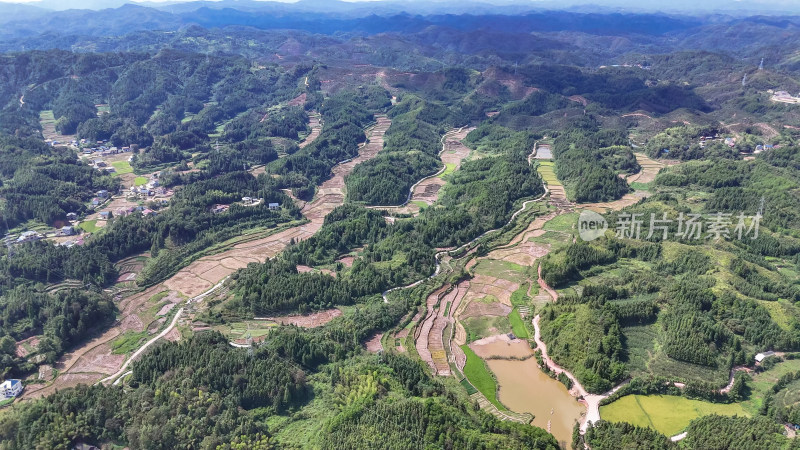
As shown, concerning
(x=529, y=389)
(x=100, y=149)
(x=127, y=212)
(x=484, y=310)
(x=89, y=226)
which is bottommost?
(x=529, y=389)

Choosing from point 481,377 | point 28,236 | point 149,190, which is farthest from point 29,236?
point 481,377

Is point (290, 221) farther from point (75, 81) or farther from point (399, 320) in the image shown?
point (75, 81)

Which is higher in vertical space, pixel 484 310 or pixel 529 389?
pixel 484 310

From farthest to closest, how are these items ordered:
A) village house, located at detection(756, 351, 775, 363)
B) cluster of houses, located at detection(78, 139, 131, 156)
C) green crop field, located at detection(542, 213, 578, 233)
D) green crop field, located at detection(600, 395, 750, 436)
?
cluster of houses, located at detection(78, 139, 131, 156) < green crop field, located at detection(542, 213, 578, 233) < village house, located at detection(756, 351, 775, 363) < green crop field, located at detection(600, 395, 750, 436)

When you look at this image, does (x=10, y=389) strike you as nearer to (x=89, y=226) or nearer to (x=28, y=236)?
(x=28, y=236)

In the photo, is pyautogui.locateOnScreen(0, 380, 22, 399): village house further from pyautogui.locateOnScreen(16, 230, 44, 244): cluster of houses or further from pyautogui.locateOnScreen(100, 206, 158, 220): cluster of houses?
pyautogui.locateOnScreen(100, 206, 158, 220): cluster of houses

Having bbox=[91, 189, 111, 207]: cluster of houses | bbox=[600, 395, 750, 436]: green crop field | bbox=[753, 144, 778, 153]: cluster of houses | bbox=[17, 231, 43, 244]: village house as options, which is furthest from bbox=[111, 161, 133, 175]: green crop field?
bbox=[753, 144, 778, 153]: cluster of houses
